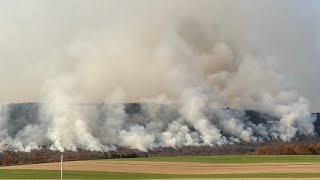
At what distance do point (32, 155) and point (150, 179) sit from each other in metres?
130

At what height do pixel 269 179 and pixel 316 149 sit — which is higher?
pixel 316 149

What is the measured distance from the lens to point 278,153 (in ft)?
500

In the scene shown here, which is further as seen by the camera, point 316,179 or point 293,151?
point 293,151

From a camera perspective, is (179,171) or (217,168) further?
(217,168)

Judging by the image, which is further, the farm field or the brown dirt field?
the brown dirt field

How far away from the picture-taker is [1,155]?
184625mm

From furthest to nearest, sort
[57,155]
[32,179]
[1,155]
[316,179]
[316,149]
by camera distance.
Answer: [57,155] → [1,155] → [316,149] → [32,179] → [316,179]

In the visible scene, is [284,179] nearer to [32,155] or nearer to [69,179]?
[69,179]

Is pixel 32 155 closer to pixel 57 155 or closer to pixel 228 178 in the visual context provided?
pixel 57 155

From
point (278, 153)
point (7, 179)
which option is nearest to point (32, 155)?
point (278, 153)

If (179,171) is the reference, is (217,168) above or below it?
above

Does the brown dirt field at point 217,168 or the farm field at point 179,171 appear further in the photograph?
the brown dirt field at point 217,168

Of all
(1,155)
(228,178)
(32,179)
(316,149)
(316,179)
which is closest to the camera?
(316,179)

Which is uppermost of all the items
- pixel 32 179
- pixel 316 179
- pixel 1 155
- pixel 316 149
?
pixel 1 155
